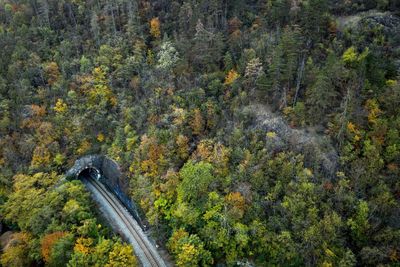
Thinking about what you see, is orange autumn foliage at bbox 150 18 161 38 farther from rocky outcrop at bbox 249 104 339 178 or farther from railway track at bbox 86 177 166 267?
railway track at bbox 86 177 166 267

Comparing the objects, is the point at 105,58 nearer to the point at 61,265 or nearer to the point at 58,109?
the point at 58,109

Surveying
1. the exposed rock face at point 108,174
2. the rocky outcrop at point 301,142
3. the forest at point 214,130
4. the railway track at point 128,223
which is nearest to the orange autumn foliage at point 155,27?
the forest at point 214,130

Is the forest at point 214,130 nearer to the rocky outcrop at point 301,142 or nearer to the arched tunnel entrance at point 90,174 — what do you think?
the rocky outcrop at point 301,142

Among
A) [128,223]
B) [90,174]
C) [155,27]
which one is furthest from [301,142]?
[90,174]

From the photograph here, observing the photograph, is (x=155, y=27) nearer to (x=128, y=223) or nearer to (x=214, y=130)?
(x=214, y=130)

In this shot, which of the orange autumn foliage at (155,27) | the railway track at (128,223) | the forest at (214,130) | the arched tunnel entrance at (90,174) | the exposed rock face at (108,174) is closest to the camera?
the forest at (214,130)

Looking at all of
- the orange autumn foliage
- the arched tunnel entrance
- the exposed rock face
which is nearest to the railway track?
the arched tunnel entrance
